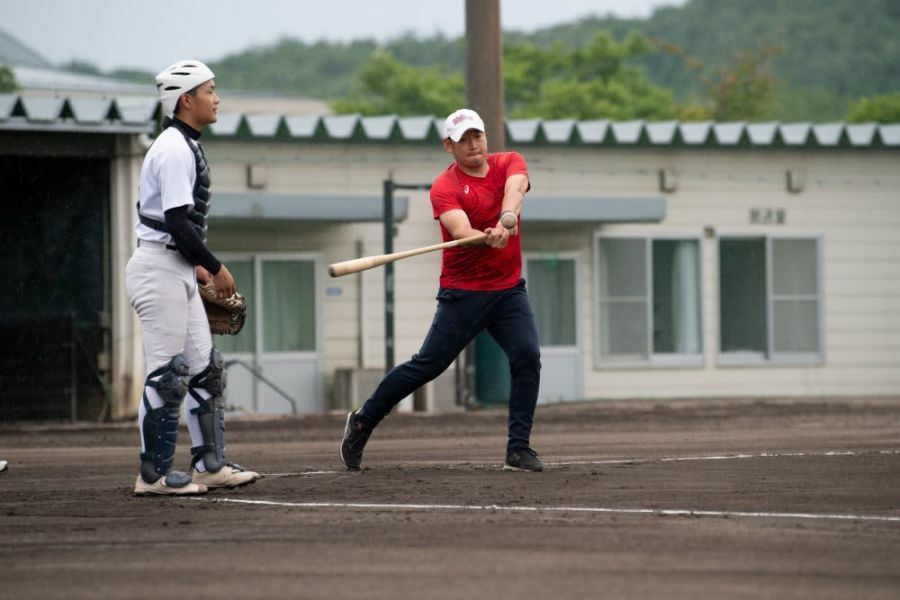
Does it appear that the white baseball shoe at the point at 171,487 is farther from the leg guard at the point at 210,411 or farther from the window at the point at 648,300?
the window at the point at 648,300

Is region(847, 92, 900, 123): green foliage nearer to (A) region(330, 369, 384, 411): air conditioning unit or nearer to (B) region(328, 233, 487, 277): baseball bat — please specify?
(A) region(330, 369, 384, 411): air conditioning unit

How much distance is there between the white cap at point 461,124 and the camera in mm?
9922

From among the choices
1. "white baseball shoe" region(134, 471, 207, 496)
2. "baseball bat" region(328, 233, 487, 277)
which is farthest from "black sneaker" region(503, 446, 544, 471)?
"white baseball shoe" region(134, 471, 207, 496)

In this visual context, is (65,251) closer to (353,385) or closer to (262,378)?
(262,378)

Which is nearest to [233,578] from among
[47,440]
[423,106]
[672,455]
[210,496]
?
[210,496]

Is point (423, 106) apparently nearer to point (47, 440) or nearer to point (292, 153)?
point (292, 153)

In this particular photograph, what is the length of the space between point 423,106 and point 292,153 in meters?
46.6

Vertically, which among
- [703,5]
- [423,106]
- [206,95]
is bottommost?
[206,95]

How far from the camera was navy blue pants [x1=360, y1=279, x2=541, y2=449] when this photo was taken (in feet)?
33.1

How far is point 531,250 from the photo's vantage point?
85.5 ft

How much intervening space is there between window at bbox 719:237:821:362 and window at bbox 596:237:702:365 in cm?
50

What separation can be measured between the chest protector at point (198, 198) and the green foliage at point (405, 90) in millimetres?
57650

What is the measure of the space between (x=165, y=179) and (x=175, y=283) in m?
0.52

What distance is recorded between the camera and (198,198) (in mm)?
8953
